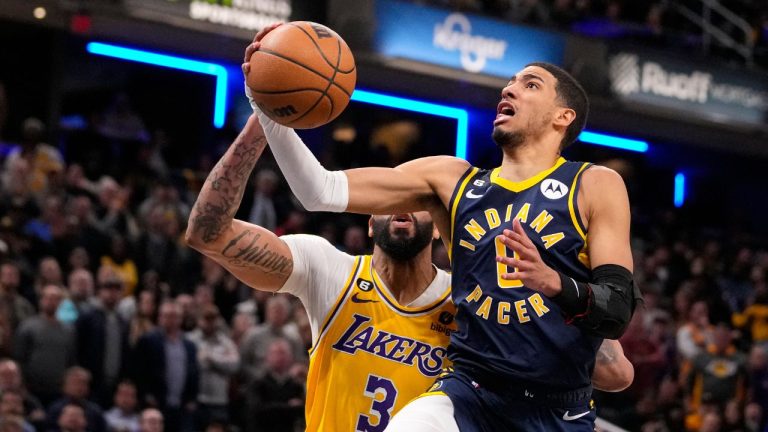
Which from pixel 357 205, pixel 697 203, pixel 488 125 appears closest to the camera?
pixel 357 205

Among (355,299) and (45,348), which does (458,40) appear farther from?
(355,299)

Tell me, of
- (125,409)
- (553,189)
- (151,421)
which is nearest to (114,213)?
(125,409)

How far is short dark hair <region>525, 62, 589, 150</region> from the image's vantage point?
4.83m

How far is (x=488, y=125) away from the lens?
19.8 metres

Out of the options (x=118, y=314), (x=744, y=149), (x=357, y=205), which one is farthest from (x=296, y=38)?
(x=744, y=149)

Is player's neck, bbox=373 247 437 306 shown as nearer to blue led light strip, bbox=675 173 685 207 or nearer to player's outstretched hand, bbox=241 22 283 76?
player's outstretched hand, bbox=241 22 283 76

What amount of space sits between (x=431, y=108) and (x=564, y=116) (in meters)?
15.0

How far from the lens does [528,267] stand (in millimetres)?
3922

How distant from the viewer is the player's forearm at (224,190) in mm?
4797

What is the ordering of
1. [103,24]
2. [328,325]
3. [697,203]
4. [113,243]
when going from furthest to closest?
[697,203], [103,24], [113,243], [328,325]

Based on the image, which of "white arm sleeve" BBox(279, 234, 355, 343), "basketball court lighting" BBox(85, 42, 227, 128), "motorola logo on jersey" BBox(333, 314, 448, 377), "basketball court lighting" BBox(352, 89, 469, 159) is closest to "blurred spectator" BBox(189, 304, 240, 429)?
"white arm sleeve" BBox(279, 234, 355, 343)

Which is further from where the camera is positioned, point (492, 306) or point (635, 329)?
point (635, 329)

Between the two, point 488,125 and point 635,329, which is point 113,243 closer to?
point 635,329

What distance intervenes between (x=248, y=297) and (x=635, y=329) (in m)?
4.14
